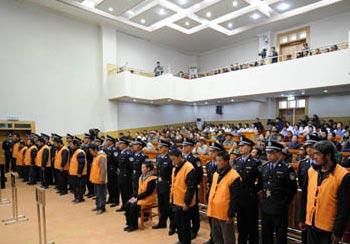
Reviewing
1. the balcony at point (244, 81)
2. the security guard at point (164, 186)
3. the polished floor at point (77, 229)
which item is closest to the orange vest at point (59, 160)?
the polished floor at point (77, 229)

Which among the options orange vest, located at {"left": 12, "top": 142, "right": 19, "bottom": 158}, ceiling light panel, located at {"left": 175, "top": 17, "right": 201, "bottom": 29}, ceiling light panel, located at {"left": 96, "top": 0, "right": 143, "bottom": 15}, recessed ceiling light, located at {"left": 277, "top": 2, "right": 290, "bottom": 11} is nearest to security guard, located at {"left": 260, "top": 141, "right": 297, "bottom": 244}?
orange vest, located at {"left": 12, "top": 142, "right": 19, "bottom": 158}

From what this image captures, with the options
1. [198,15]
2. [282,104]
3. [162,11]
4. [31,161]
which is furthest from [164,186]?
[282,104]

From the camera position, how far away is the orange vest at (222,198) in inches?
132

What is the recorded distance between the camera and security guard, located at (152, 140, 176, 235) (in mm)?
4883

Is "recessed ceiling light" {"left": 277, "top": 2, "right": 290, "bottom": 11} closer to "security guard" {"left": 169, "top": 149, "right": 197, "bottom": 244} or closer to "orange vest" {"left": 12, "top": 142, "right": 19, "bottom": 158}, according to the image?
"security guard" {"left": 169, "top": 149, "right": 197, "bottom": 244}

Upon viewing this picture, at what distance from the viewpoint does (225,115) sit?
62.1 ft

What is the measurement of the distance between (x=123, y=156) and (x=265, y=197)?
3.46 metres

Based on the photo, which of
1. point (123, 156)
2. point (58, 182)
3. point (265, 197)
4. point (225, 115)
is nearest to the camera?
point (265, 197)

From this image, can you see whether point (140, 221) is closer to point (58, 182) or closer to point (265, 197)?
point (265, 197)

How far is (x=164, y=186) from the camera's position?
4.88 meters

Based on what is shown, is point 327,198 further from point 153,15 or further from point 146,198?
point 153,15

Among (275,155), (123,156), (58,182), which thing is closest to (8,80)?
(58,182)

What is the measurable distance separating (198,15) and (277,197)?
46.0 feet

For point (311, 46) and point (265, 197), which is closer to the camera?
point (265, 197)
